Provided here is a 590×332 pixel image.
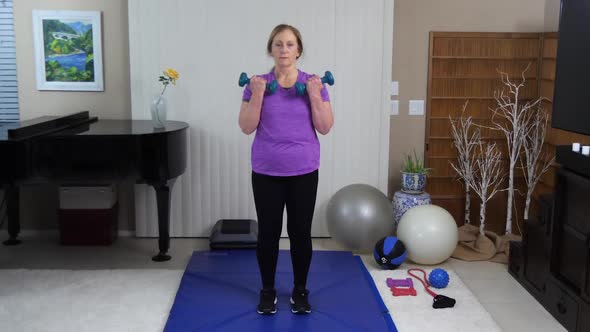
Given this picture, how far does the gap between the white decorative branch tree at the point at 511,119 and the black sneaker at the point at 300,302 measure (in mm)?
2047

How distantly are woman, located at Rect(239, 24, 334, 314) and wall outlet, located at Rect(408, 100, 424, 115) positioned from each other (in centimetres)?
188

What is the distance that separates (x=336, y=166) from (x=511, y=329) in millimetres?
1912

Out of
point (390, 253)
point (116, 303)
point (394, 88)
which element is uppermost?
point (394, 88)

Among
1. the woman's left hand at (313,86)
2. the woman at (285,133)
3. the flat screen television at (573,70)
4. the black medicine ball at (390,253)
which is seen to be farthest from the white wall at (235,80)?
the woman's left hand at (313,86)

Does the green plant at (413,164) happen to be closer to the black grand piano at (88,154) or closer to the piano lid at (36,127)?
the black grand piano at (88,154)

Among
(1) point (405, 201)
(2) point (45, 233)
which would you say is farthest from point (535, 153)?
(2) point (45, 233)

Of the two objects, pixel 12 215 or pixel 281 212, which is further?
pixel 12 215

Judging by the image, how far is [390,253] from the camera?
12.9 ft

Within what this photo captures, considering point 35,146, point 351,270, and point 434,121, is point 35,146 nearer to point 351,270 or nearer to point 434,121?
point 351,270

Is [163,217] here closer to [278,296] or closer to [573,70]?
A: [278,296]

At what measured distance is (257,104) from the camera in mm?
2973

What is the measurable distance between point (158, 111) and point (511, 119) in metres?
2.60

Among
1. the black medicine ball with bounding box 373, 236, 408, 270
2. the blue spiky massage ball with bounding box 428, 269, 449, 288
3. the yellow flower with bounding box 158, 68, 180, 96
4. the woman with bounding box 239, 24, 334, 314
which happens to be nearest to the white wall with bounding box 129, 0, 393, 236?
the yellow flower with bounding box 158, 68, 180, 96

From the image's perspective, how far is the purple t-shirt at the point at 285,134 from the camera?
3.00 m
